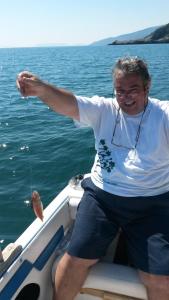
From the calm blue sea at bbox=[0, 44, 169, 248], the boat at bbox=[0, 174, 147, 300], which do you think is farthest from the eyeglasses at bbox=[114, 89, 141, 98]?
the calm blue sea at bbox=[0, 44, 169, 248]

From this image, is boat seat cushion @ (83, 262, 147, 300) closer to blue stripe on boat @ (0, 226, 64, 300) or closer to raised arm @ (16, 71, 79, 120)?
blue stripe on boat @ (0, 226, 64, 300)

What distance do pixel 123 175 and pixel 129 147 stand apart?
0.21 meters

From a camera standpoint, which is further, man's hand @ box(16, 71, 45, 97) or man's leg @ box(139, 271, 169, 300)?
man's hand @ box(16, 71, 45, 97)

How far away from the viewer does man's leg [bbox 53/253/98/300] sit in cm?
279

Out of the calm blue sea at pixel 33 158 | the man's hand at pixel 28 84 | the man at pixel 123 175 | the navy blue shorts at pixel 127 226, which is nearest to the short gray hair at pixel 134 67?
the man at pixel 123 175

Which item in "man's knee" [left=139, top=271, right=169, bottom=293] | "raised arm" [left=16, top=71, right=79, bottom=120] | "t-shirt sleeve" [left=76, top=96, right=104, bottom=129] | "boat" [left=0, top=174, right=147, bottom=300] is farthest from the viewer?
"t-shirt sleeve" [left=76, top=96, right=104, bottom=129]

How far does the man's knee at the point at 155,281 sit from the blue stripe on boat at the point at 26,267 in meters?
0.78

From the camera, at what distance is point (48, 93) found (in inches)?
115

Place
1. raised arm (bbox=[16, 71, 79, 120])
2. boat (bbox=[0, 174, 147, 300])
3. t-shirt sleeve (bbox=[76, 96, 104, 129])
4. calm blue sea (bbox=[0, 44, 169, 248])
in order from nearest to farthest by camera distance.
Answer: boat (bbox=[0, 174, 147, 300]), raised arm (bbox=[16, 71, 79, 120]), t-shirt sleeve (bbox=[76, 96, 104, 129]), calm blue sea (bbox=[0, 44, 169, 248])

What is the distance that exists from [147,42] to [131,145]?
385 feet

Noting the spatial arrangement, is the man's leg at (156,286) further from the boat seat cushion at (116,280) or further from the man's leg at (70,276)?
the man's leg at (70,276)

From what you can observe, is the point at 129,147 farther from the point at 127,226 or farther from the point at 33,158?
the point at 33,158

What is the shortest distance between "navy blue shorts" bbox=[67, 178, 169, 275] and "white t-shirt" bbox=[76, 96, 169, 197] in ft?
0.25

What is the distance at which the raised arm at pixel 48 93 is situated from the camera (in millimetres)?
2822
